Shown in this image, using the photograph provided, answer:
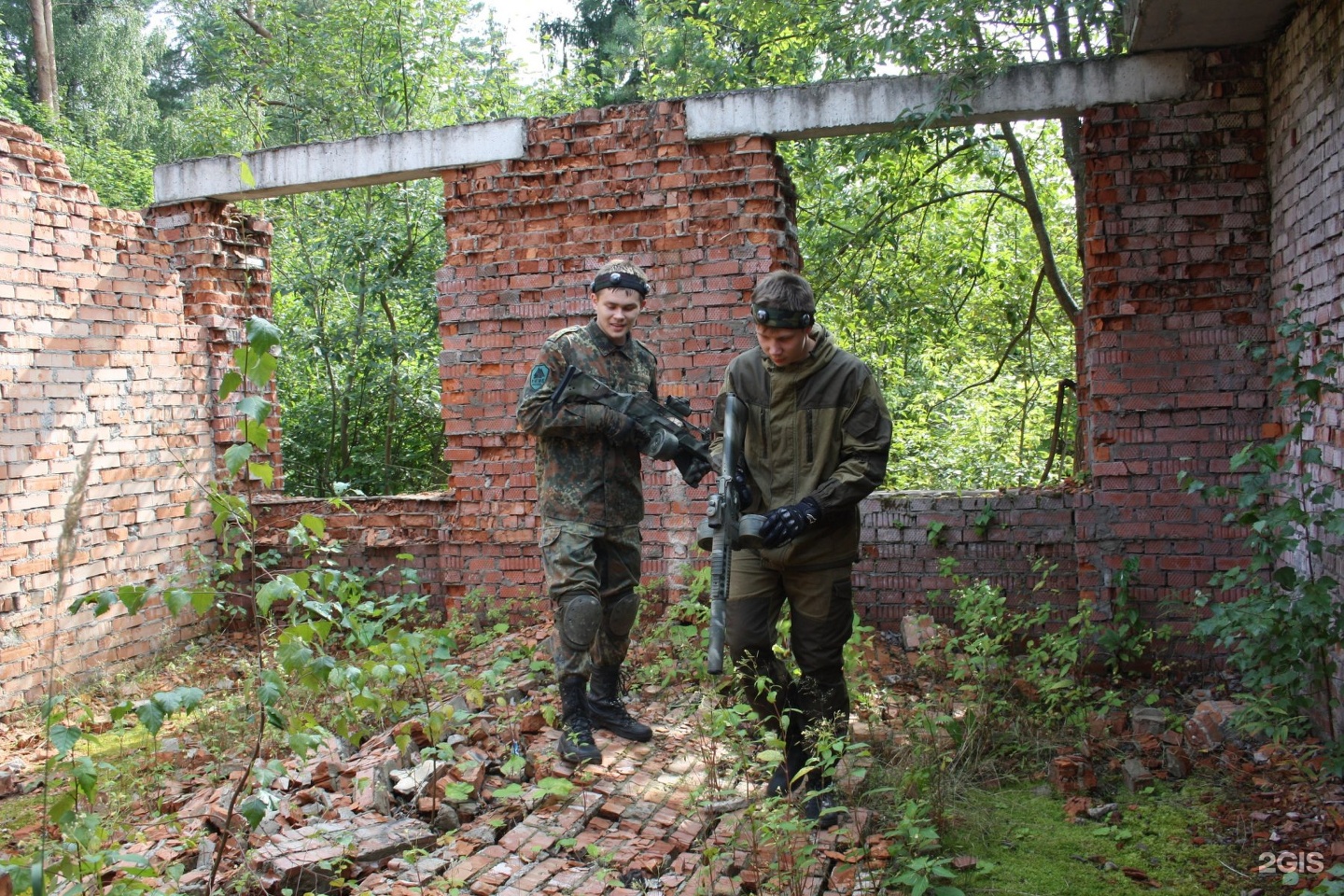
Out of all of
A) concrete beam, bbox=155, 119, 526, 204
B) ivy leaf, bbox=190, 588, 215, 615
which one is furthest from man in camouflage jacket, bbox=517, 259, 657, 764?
concrete beam, bbox=155, 119, 526, 204

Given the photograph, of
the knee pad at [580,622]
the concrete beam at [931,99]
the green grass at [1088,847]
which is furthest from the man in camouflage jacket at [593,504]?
the concrete beam at [931,99]

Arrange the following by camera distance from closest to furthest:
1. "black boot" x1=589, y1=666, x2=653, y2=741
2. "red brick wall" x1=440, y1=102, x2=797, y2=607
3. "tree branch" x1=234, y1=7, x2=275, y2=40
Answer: "black boot" x1=589, y1=666, x2=653, y2=741 < "red brick wall" x1=440, y1=102, x2=797, y2=607 < "tree branch" x1=234, y1=7, x2=275, y2=40

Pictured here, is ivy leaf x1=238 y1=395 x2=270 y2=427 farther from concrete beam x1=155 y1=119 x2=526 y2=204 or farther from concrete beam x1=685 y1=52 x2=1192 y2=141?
concrete beam x1=155 y1=119 x2=526 y2=204

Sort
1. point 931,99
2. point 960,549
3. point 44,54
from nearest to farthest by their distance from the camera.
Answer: point 931,99 → point 960,549 → point 44,54

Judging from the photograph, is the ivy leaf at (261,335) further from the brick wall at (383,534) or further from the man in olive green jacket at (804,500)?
the brick wall at (383,534)

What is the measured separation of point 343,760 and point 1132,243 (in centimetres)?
465

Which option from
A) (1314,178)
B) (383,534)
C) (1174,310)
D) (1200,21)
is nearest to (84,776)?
(383,534)

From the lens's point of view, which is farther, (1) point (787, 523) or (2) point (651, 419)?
(2) point (651, 419)

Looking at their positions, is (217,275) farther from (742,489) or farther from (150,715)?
(150,715)

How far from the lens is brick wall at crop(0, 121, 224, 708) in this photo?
5.75 metres

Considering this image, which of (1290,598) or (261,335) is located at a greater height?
(261,335)

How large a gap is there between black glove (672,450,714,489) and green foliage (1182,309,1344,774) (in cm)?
216

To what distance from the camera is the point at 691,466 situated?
426 centimetres

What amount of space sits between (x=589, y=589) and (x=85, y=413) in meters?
3.87
